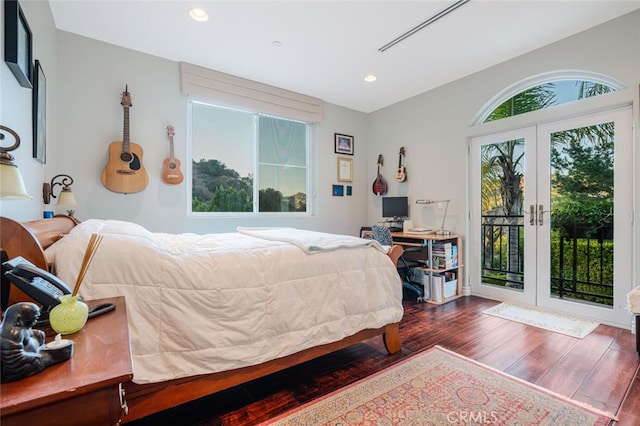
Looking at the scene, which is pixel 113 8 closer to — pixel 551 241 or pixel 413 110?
pixel 413 110

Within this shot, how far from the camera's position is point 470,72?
12.2 feet

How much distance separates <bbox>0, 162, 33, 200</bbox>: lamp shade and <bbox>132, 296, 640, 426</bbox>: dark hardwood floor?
1.23 meters

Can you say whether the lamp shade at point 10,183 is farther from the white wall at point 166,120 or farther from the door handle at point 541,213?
the door handle at point 541,213

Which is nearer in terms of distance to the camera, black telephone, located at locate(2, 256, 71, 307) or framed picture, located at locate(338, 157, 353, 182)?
black telephone, located at locate(2, 256, 71, 307)

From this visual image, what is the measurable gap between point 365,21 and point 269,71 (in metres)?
1.36

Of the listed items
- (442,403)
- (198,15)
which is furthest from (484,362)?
(198,15)

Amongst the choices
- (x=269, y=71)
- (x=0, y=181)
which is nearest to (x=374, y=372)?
(x=0, y=181)

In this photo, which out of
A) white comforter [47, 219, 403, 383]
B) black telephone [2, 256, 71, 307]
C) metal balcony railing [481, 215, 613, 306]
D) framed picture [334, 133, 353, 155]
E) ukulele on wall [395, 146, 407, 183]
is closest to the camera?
black telephone [2, 256, 71, 307]

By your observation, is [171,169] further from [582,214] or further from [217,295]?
[582,214]

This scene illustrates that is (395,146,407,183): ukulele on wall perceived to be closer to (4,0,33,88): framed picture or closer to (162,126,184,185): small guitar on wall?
(162,126,184,185): small guitar on wall

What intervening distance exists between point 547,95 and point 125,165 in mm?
4419

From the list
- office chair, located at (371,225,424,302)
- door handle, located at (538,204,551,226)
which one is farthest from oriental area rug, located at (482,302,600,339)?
door handle, located at (538,204,551,226)

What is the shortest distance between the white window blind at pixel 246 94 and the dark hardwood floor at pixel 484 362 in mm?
3022

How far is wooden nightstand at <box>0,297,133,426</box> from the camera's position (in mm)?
562
